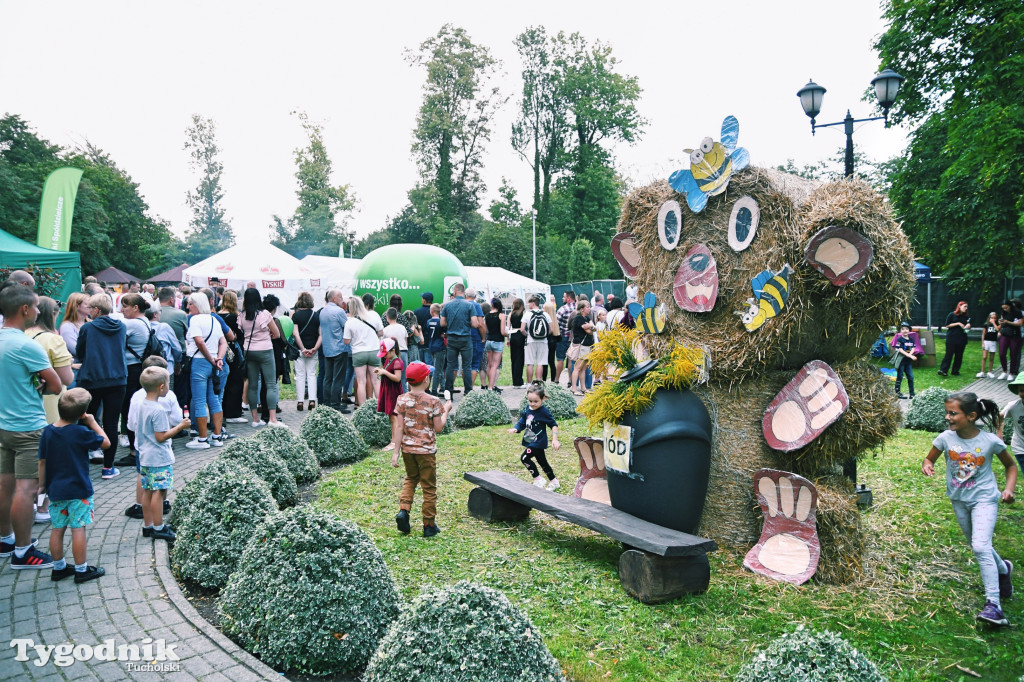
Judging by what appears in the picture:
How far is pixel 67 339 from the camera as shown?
7.59 m

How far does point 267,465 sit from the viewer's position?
6430 mm

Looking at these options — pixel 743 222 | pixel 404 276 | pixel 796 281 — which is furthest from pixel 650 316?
pixel 404 276

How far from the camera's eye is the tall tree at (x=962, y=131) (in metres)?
13.7

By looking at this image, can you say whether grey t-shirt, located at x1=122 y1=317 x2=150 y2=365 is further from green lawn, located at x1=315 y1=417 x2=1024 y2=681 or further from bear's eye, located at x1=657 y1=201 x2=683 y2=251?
bear's eye, located at x1=657 y1=201 x2=683 y2=251

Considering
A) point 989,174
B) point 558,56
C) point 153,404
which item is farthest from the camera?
point 558,56

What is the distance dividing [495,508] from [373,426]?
357cm

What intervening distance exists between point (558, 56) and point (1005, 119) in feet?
135

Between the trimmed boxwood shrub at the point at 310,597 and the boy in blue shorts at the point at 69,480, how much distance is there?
4.00 ft

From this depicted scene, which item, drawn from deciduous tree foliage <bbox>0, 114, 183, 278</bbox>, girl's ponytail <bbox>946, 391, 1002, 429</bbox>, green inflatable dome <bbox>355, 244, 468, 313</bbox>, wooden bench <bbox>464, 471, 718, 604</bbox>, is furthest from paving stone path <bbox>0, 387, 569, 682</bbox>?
deciduous tree foliage <bbox>0, 114, 183, 278</bbox>

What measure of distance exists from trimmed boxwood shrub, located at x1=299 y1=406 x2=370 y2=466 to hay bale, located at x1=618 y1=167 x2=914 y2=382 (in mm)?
4788

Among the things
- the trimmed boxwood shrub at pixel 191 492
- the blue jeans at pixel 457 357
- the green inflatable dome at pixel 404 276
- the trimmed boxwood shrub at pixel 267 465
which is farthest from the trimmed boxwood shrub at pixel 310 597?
the green inflatable dome at pixel 404 276

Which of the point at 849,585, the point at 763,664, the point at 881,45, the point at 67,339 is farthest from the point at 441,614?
the point at 881,45

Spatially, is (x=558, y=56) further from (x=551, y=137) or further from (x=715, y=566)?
(x=715, y=566)

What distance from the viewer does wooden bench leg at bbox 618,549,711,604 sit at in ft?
14.3
